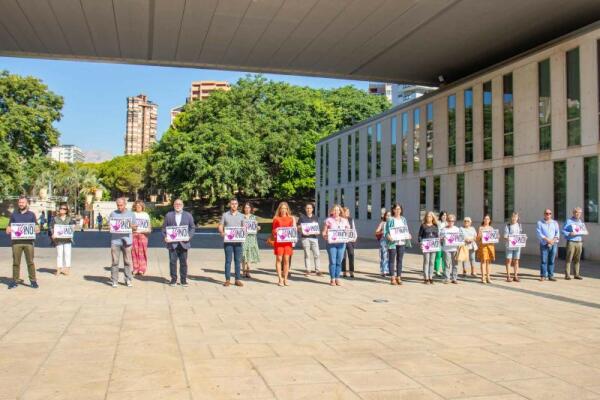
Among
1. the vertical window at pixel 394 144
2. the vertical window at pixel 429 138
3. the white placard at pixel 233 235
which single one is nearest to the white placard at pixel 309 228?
the white placard at pixel 233 235

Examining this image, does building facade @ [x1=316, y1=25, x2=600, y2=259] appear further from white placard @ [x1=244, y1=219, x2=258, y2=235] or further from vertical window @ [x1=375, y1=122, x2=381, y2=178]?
white placard @ [x1=244, y1=219, x2=258, y2=235]

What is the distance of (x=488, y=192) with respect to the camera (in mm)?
24594

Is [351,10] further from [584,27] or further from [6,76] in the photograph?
[6,76]

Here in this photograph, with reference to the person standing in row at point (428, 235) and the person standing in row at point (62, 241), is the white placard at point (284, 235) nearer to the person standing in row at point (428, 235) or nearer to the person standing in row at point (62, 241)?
the person standing in row at point (428, 235)

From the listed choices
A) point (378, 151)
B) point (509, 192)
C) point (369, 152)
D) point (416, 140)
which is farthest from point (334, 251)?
point (369, 152)

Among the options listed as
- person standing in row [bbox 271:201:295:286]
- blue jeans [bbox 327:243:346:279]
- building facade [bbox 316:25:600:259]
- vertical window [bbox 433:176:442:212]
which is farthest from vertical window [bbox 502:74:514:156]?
person standing in row [bbox 271:201:295:286]

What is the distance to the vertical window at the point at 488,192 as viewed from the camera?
24328mm

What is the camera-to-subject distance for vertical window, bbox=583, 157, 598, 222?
1881 cm

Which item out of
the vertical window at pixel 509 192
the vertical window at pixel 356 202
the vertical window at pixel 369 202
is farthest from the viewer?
the vertical window at pixel 356 202

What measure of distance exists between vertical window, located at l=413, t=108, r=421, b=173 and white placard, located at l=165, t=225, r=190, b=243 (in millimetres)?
20916

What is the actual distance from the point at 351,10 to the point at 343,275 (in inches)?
345

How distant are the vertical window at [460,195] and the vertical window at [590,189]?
297 inches

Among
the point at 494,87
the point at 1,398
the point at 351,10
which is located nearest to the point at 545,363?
the point at 1,398

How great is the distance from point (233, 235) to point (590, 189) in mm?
13521
